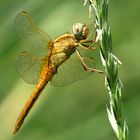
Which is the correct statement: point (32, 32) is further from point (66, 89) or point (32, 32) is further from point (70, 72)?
point (66, 89)

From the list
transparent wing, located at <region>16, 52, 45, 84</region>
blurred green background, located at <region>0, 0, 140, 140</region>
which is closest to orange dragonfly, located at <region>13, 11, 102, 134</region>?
transparent wing, located at <region>16, 52, 45, 84</region>

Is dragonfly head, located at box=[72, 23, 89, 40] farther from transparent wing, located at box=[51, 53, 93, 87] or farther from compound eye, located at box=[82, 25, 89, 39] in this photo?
transparent wing, located at box=[51, 53, 93, 87]

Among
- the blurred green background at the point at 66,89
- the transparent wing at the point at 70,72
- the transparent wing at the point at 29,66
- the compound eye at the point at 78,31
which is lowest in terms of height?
the blurred green background at the point at 66,89

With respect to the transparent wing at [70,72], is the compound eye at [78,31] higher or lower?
higher

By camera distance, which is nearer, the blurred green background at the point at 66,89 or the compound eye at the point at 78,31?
the compound eye at the point at 78,31

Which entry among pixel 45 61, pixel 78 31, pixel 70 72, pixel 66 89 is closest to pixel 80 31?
pixel 78 31

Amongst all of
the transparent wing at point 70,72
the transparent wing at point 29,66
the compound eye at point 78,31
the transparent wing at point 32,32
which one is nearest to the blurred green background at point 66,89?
the transparent wing at point 32,32

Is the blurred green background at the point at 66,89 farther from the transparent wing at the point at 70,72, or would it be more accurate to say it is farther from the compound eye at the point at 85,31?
the compound eye at the point at 85,31
